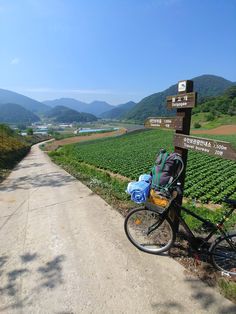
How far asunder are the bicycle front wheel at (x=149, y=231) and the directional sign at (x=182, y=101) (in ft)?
6.29

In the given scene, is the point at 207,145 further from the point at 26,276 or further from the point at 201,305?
the point at 26,276

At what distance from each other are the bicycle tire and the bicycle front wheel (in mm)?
711

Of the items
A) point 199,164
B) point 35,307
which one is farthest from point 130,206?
point 199,164

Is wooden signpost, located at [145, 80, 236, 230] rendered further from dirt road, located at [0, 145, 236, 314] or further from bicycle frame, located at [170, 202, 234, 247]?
dirt road, located at [0, 145, 236, 314]

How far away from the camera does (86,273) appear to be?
4.09 m

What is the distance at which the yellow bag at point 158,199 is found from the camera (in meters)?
4.30

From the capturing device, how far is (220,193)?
38.6 ft

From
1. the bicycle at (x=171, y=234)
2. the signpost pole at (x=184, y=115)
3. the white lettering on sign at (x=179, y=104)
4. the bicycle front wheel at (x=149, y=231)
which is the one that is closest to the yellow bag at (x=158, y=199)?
the bicycle at (x=171, y=234)

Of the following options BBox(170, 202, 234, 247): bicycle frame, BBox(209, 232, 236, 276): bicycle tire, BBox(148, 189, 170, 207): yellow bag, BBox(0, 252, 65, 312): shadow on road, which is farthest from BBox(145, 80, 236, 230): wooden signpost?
BBox(0, 252, 65, 312): shadow on road

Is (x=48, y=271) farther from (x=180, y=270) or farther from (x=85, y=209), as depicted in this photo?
(x=85, y=209)

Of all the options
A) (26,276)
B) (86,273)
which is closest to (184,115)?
(86,273)

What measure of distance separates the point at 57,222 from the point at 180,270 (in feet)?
10.8

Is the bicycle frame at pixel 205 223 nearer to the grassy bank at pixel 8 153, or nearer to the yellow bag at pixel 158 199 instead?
the yellow bag at pixel 158 199

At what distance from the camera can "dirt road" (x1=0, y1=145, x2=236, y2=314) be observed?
340 cm
